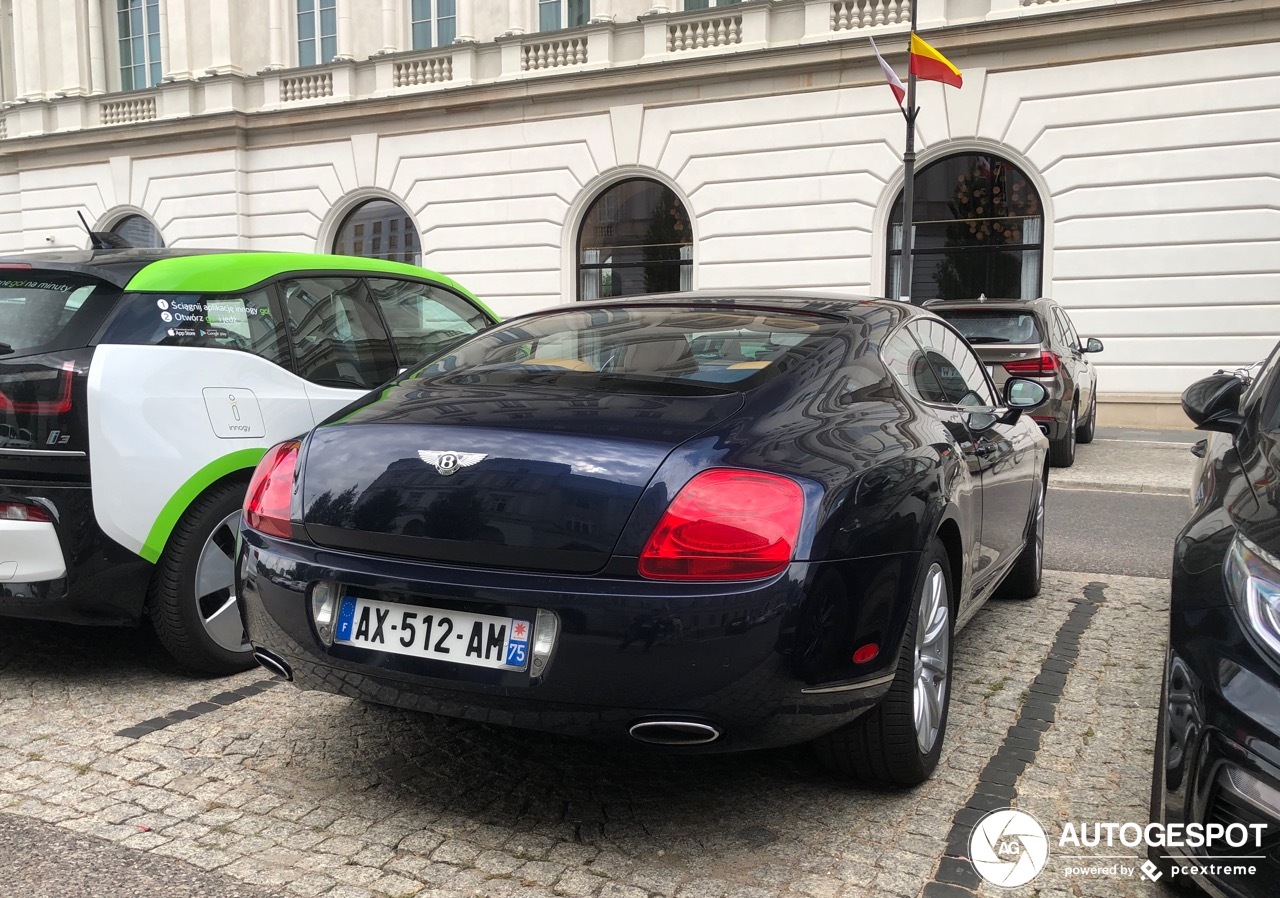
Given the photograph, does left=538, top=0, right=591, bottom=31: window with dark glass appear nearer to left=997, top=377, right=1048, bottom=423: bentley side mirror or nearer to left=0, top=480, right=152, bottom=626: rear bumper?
left=997, top=377, right=1048, bottom=423: bentley side mirror

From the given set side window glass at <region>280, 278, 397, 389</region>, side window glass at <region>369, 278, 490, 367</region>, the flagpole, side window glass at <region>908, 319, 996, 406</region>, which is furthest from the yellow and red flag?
side window glass at <region>280, 278, 397, 389</region>

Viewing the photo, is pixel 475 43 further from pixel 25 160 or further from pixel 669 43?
pixel 25 160

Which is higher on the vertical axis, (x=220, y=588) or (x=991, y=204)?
(x=991, y=204)

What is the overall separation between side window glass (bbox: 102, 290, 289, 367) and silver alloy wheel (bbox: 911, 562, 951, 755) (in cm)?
268

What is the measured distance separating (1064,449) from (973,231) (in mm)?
7469

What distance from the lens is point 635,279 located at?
20.4m

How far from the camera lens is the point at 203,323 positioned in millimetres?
4078

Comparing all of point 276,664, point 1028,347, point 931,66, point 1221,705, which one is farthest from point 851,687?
point 931,66

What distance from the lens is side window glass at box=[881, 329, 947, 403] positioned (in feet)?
11.2

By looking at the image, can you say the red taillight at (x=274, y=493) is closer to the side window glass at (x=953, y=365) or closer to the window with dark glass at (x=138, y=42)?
the side window glass at (x=953, y=365)

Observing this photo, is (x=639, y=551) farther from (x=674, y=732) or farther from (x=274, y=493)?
(x=274, y=493)

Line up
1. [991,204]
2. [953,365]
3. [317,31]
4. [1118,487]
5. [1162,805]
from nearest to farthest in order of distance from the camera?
[1162,805]
[953,365]
[1118,487]
[991,204]
[317,31]

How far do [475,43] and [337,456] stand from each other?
1979 centimetres

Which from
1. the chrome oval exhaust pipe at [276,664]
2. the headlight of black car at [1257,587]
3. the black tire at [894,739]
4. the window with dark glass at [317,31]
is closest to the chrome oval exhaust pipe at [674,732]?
the black tire at [894,739]
